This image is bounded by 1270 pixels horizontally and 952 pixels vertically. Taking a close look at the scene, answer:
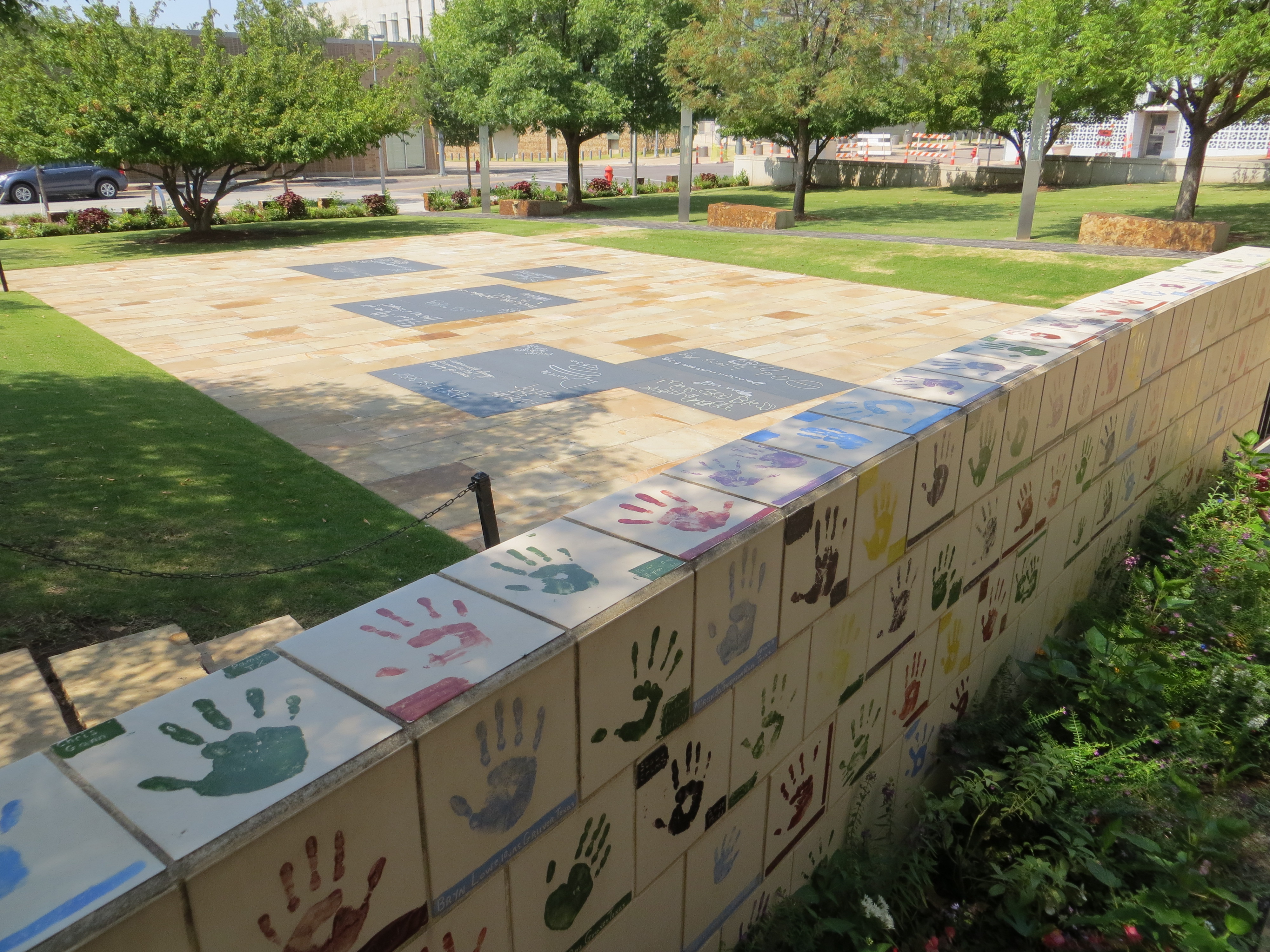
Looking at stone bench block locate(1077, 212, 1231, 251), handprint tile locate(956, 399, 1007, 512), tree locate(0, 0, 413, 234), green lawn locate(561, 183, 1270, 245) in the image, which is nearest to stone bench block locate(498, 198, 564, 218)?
green lawn locate(561, 183, 1270, 245)

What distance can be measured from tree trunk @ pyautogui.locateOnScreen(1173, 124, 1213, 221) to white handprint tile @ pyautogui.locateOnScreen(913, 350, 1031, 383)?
64.6 feet

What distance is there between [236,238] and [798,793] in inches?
1083

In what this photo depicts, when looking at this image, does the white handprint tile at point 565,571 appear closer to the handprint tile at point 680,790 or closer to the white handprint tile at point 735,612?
the white handprint tile at point 735,612

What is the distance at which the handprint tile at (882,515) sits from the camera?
9.34 ft

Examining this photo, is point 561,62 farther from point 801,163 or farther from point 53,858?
point 53,858

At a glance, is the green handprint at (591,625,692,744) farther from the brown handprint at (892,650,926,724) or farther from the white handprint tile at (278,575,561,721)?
the brown handprint at (892,650,926,724)

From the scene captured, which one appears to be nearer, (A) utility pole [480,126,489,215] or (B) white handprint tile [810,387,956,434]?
(B) white handprint tile [810,387,956,434]

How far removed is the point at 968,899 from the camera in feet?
10.9

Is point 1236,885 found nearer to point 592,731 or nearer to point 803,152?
point 592,731

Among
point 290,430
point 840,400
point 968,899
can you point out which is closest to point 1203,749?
point 968,899

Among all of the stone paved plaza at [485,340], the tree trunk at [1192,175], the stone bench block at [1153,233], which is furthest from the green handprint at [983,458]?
the tree trunk at [1192,175]

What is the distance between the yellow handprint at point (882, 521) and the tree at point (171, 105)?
23.7 m

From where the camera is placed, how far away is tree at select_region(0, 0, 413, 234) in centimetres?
2220

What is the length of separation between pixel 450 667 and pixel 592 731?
15.2 inches
